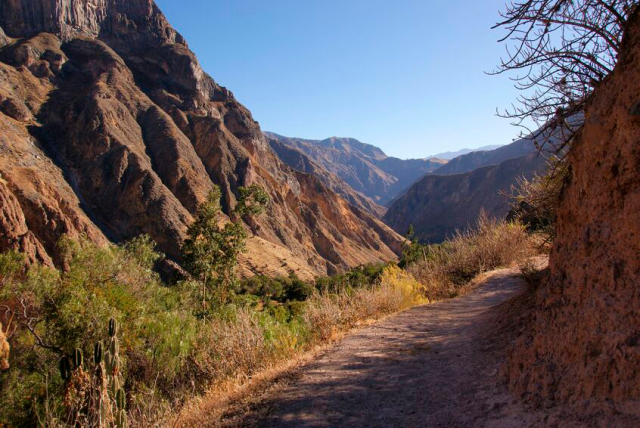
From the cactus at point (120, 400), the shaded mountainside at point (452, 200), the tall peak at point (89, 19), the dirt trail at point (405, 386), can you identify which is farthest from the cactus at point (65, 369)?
the shaded mountainside at point (452, 200)

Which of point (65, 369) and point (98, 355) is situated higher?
point (98, 355)

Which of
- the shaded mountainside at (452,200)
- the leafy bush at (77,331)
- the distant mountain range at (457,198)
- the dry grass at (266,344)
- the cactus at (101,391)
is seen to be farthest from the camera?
the shaded mountainside at (452,200)

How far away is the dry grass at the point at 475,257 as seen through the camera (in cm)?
1110

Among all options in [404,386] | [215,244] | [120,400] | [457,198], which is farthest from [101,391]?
[457,198]

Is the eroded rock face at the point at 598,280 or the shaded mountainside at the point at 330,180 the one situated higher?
the shaded mountainside at the point at 330,180

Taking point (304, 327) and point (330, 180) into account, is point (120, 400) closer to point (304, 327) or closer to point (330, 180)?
point (304, 327)

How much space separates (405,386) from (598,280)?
209cm

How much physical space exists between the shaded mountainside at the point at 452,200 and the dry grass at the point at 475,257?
2851 inches

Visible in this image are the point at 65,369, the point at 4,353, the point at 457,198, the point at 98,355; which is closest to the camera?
the point at 98,355

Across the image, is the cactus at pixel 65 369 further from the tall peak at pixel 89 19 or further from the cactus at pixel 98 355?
the tall peak at pixel 89 19

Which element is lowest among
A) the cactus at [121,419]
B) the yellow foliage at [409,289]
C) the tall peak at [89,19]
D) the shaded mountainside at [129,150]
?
the yellow foliage at [409,289]

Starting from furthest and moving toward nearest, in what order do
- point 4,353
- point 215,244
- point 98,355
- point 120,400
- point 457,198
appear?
1. point 457,198
2. point 215,244
3. point 4,353
4. point 98,355
5. point 120,400

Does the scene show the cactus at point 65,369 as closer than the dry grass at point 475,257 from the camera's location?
Yes

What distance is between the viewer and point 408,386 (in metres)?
4.11
